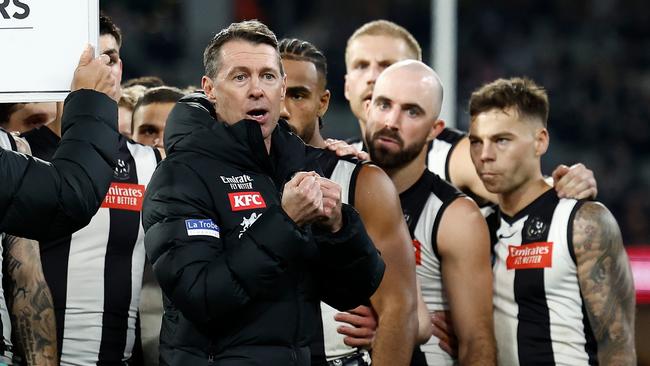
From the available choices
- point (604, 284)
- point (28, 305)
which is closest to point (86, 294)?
point (28, 305)

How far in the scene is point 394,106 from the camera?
391cm

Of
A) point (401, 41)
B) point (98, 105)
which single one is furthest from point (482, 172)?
point (98, 105)

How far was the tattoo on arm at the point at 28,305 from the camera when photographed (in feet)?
10.1

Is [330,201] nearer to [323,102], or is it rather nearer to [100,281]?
[100,281]

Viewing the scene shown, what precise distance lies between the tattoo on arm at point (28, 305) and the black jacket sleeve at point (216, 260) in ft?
2.06

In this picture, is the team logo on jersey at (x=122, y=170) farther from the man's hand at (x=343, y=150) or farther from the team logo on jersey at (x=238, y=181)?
the team logo on jersey at (x=238, y=181)

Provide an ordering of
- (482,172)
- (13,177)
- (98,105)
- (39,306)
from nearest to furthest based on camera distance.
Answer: (13,177) < (98,105) < (39,306) < (482,172)

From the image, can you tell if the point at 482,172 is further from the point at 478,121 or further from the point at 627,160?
the point at 627,160

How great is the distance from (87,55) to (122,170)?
3.38ft

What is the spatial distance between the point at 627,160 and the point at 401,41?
6.33 meters

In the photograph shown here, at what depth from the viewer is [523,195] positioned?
13.0 ft

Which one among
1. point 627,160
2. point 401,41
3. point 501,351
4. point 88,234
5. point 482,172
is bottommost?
point 501,351

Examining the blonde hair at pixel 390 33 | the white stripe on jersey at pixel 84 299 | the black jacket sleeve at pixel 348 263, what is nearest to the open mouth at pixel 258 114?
the black jacket sleeve at pixel 348 263

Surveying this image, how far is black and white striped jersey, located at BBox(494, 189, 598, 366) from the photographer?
3.69 metres
